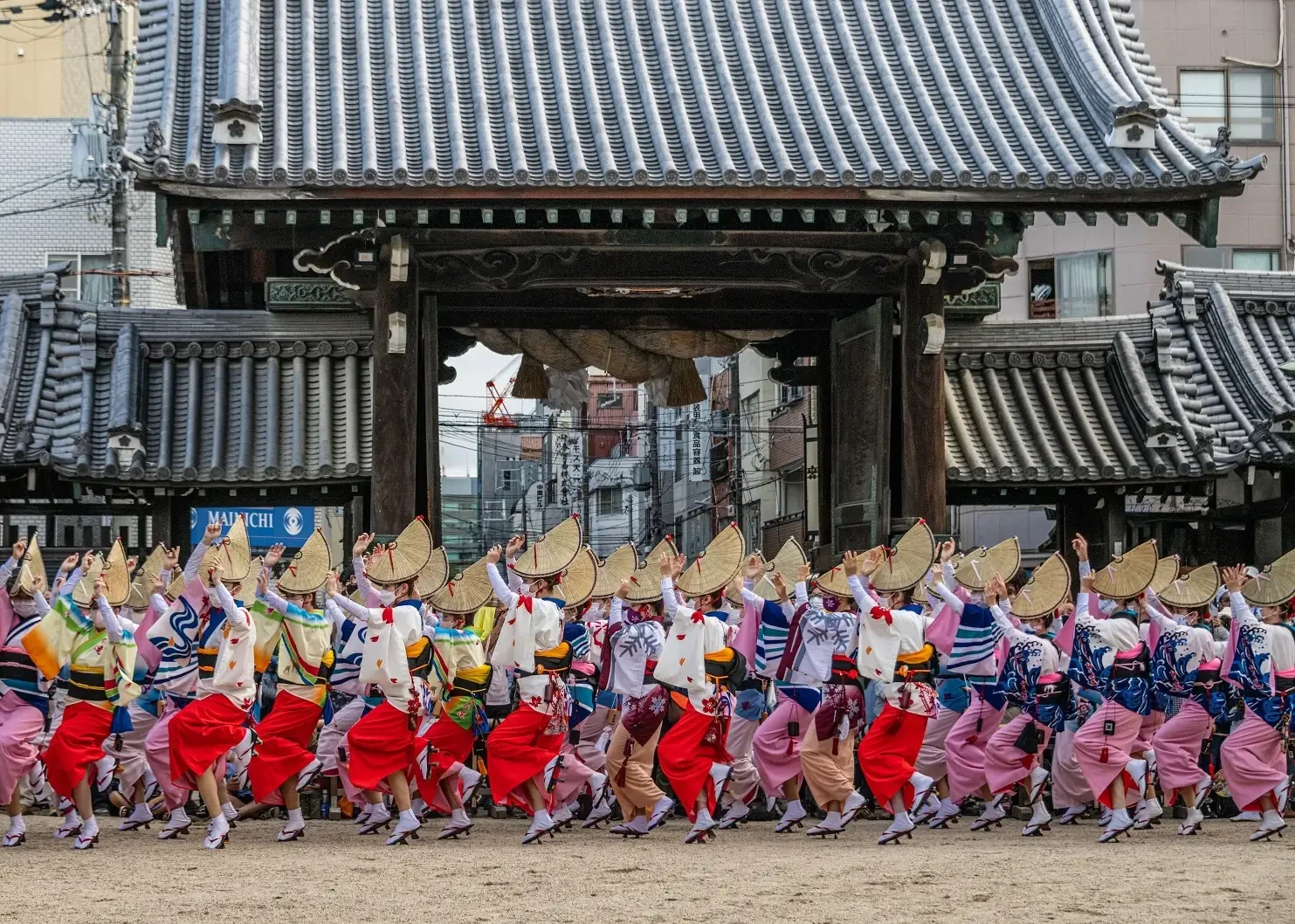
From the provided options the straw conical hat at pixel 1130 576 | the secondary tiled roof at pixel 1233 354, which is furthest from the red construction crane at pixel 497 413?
the straw conical hat at pixel 1130 576

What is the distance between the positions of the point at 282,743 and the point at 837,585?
353cm

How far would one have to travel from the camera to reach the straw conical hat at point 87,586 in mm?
10828

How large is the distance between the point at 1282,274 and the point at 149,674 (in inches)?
476

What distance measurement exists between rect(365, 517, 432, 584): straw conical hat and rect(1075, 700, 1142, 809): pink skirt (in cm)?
423

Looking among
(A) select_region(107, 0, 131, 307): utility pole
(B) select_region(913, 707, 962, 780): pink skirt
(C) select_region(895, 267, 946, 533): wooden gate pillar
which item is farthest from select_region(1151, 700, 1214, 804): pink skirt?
(A) select_region(107, 0, 131, 307): utility pole

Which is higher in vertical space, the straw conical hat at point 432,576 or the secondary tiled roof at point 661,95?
the secondary tiled roof at point 661,95

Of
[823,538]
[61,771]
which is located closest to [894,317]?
[823,538]

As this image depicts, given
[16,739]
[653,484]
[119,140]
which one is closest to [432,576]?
[16,739]

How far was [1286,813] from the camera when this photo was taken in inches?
497

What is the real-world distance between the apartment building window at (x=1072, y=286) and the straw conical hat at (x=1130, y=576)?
1592 centimetres

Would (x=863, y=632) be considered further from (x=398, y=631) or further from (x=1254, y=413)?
(x=1254, y=413)

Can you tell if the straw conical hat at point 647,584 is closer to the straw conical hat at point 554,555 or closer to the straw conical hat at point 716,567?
the straw conical hat at point 716,567

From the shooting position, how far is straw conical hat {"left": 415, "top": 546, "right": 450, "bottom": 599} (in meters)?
11.3

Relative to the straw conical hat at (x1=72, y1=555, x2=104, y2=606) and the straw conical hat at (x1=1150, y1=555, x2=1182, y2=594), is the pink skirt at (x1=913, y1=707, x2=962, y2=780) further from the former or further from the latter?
the straw conical hat at (x1=72, y1=555, x2=104, y2=606)
